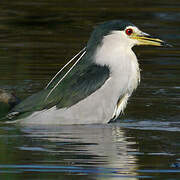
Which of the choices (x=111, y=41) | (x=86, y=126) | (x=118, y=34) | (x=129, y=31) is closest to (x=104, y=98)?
(x=86, y=126)

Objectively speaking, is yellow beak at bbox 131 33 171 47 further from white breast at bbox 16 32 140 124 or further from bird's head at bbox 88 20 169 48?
white breast at bbox 16 32 140 124

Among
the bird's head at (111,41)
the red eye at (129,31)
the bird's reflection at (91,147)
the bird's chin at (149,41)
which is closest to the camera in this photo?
the bird's reflection at (91,147)

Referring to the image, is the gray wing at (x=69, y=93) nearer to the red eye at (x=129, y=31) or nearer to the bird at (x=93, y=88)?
the bird at (x=93, y=88)

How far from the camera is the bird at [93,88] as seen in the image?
10.1m

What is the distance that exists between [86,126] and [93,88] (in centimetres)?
47

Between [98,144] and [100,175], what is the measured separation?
1.41 meters

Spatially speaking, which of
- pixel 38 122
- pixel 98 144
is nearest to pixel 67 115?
pixel 38 122

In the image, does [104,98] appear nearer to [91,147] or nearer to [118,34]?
[118,34]

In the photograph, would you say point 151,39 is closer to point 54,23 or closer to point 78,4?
point 54,23

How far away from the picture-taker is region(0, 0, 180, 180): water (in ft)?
26.7

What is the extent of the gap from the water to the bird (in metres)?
0.17

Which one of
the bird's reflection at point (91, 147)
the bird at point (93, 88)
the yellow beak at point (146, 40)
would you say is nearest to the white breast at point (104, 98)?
the bird at point (93, 88)

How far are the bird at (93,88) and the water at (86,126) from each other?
0.56 ft

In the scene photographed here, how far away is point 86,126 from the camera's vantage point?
33.4 feet
